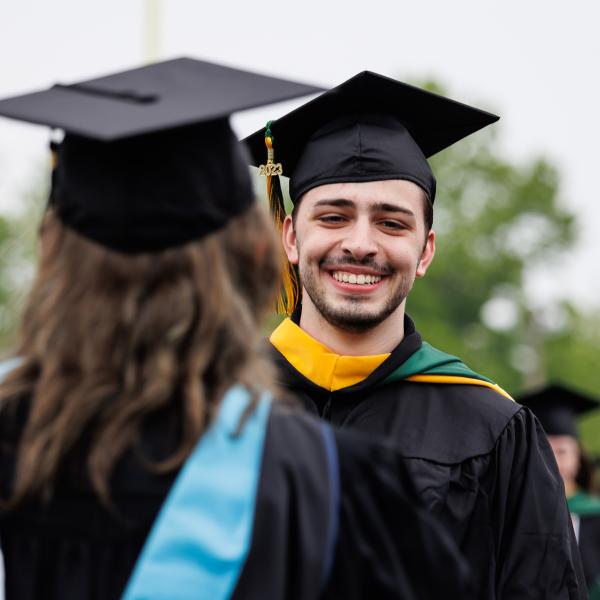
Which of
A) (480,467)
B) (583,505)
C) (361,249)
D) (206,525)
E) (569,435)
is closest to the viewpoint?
(206,525)

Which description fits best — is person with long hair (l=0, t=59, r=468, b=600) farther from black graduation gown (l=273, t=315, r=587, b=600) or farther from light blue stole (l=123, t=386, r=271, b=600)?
black graduation gown (l=273, t=315, r=587, b=600)

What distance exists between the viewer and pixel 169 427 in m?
2.10

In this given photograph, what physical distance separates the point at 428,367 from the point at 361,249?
471mm

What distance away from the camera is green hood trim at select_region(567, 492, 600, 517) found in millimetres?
9258

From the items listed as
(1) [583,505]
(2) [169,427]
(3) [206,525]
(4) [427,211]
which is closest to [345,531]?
(3) [206,525]

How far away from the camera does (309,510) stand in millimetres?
2133

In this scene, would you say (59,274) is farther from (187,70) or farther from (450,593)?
(450,593)

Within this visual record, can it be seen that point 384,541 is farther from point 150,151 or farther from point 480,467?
point 480,467

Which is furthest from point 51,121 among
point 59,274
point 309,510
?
point 309,510

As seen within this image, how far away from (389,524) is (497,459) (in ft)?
4.72

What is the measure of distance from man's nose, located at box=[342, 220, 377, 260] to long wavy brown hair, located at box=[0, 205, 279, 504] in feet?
4.98

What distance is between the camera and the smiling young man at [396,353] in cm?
350

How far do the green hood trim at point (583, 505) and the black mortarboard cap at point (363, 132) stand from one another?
568cm

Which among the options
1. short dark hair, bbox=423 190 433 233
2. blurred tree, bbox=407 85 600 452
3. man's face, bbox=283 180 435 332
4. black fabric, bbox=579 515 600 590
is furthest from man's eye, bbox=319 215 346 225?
blurred tree, bbox=407 85 600 452
